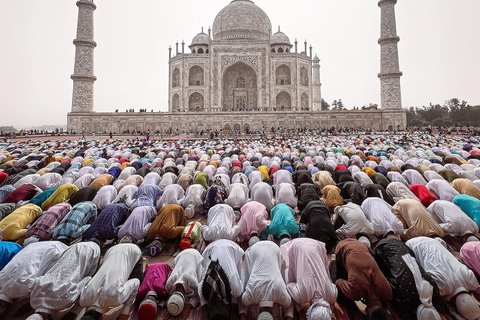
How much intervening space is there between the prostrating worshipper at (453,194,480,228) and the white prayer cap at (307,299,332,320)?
11.8ft

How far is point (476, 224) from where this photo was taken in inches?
181

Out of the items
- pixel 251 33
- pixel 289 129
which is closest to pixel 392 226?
pixel 289 129

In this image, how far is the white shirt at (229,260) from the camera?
10.3 feet

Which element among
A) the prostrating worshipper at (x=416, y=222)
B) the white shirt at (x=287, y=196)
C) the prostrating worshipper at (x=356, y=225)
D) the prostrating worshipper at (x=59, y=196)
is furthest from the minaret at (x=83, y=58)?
the prostrating worshipper at (x=416, y=222)

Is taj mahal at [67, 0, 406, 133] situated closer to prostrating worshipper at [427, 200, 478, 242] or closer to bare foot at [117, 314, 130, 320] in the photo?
prostrating worshipper at [427, 200, 478, 242]

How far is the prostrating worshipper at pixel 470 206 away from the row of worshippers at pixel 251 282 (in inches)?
71.5

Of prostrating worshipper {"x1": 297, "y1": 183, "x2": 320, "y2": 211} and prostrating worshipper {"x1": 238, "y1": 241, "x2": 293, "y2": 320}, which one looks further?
prostrating worshipper {"x1": 297, "y1": 183, "x2": 320, "y2": 211}

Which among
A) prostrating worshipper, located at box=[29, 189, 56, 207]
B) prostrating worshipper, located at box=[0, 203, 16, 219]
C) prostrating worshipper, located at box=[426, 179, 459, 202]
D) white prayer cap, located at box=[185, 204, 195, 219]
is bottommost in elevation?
white prayer cap, located at box=[185, 204, 195, 219]

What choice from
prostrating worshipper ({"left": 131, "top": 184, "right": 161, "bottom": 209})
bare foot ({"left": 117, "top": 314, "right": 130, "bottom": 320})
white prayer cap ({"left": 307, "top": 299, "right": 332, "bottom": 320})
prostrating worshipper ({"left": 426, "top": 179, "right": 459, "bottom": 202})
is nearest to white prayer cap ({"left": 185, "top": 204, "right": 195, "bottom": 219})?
prostrating worshipper ({"left": 131, "top": 184, "right": 161, "bottom": 209})

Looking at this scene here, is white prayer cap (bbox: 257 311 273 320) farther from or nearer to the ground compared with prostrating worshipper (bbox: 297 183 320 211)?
nearer to the ground

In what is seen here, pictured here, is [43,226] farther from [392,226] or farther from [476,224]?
[476,224]

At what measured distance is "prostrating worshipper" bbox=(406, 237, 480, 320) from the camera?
9.51 feet

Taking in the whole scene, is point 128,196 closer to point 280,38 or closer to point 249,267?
point 249,267

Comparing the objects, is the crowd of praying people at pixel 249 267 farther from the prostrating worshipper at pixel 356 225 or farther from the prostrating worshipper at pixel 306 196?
the prostrating worshipper at pixel 306 196
